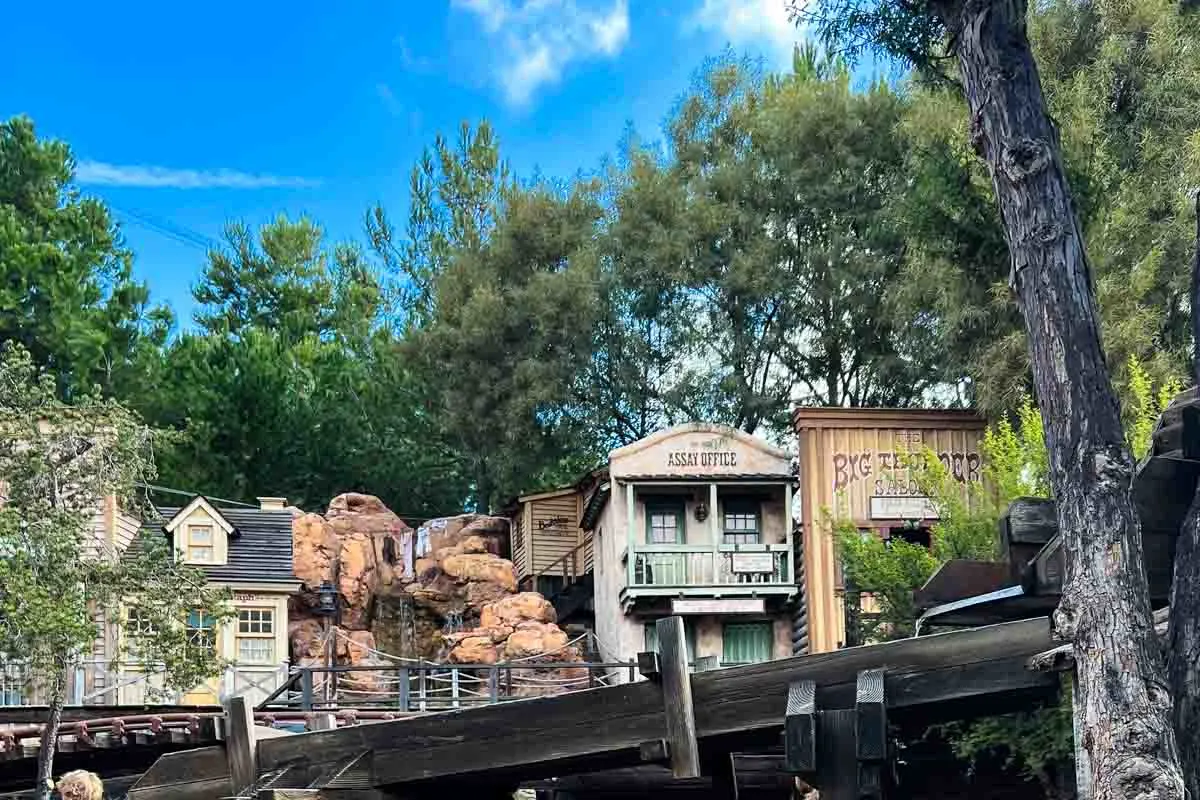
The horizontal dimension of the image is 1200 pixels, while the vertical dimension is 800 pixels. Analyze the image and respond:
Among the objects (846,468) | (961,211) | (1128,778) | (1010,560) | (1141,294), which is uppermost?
(961,211)

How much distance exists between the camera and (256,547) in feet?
112

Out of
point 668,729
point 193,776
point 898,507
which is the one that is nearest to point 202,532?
point 898,507

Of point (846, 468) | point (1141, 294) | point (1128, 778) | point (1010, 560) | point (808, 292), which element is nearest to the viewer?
point (1128, 778)

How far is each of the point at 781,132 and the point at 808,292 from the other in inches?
149

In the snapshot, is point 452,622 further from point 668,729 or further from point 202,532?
point 668,729

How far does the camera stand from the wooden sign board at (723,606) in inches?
1303

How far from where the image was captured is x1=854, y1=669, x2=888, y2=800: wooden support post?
313 inches

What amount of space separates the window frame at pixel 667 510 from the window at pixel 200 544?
29.4 feet

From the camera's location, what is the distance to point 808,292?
37156 mm

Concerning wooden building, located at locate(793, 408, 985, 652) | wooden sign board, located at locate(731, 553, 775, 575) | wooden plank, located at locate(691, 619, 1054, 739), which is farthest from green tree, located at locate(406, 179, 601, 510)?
wooden plank, located at locate(691, 619, 1054, 739)

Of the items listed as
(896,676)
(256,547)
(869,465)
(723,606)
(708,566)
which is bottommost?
(896,676)

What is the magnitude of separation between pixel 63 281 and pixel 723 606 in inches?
778

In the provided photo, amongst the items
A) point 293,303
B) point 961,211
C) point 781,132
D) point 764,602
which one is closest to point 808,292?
point 781,132

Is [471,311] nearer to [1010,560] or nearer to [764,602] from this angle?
[764,602]
